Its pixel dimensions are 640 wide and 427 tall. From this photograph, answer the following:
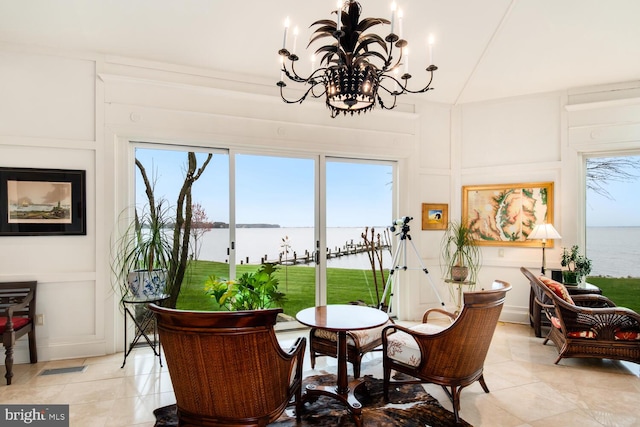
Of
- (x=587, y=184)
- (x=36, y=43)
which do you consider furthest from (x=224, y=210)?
(x=587, y=184)

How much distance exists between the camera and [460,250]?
482 centimetres

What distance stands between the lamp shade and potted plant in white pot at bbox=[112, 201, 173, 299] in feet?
13.8

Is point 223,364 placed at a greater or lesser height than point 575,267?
lesser

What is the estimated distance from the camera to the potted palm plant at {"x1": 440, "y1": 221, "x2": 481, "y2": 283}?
4820mm

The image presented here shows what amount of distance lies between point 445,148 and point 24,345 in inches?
211

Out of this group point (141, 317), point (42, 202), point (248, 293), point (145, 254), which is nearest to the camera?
point (248, 293)

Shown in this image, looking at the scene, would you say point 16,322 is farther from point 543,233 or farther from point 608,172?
point 608,172

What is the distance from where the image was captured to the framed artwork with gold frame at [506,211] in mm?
4598

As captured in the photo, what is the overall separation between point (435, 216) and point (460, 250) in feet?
1.86

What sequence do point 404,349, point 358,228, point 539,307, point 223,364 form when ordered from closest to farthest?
point 223,364 < point 404,349 < point 539,307 < point 358,228

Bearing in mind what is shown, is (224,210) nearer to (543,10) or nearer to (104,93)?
(104,93)

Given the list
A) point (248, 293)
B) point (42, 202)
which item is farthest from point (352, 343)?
point (42, 202)

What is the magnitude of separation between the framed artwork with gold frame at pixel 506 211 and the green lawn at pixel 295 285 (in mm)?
1714

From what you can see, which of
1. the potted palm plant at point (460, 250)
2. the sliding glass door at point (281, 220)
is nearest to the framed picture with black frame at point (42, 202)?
the sliding glass door at point (281, 220)
